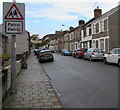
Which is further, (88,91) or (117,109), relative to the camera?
(88,91)

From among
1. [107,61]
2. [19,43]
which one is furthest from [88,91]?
[19,43]

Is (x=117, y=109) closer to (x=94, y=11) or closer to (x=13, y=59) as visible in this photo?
(x=13, y=59)

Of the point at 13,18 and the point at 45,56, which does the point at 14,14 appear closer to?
the point at 13,18

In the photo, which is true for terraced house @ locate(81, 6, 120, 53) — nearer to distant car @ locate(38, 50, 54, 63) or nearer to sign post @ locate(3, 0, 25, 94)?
distant car @ locate(38, 50, 54, 63)

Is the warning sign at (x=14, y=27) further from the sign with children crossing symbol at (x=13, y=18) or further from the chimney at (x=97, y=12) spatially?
the chimney at (x=97, y=12)

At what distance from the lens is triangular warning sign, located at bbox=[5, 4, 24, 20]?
5.36m

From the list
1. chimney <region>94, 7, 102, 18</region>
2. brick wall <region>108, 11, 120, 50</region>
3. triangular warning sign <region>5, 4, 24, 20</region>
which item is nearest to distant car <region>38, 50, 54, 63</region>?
brick wall <region>108, 11, 120, 50</region>

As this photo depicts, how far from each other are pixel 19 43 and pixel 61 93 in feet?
90.1

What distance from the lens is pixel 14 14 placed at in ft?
17.7

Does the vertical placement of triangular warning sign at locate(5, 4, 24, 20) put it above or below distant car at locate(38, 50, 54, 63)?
above

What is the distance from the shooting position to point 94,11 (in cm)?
3184

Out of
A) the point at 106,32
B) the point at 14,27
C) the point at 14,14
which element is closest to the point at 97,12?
the point at 106,32

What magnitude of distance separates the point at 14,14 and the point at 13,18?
15cm

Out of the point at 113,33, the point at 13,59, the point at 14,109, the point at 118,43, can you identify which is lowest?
the point at 14,109
